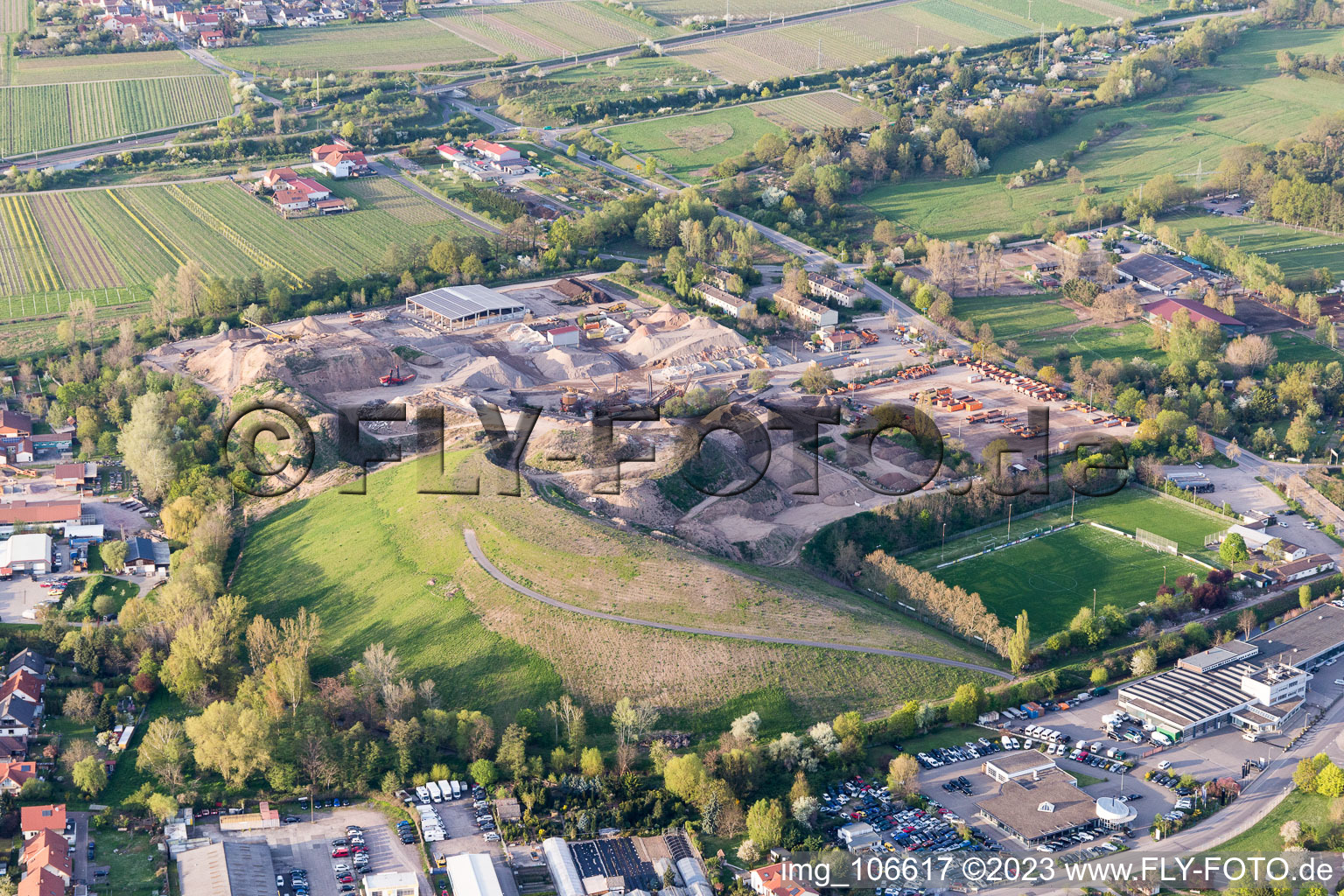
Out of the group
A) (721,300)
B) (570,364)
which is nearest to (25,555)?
(570,364)

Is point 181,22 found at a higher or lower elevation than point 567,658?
higher

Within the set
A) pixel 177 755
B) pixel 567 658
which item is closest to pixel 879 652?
pixel 567 658

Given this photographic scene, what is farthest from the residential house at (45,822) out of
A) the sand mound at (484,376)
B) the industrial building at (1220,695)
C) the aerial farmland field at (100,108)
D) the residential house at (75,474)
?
the aerial farmland field at (100,108)

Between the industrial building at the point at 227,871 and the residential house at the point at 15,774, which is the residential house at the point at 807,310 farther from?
the residential house at the point at 15,774

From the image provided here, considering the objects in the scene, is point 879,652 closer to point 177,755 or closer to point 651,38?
point 177,755

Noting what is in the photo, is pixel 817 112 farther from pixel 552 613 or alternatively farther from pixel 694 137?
pixel 552 613

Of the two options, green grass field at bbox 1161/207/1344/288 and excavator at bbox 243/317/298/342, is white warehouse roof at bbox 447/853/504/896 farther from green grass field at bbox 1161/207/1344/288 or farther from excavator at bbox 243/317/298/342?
green grass field at bbox 1161/207/1344/288
